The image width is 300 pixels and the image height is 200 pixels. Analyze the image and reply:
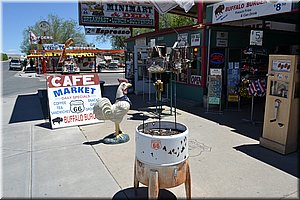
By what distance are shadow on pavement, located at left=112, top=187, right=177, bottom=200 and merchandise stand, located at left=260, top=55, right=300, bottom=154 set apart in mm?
2598

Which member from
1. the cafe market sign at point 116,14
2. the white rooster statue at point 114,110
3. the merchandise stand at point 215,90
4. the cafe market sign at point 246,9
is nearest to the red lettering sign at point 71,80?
the white rooster statue at point 114,110

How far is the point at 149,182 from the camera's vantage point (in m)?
2.70

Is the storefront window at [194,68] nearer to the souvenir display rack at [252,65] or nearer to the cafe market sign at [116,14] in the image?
the souvenir display rack at [252,65]

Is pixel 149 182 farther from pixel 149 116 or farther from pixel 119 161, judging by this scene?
pixel 149 116

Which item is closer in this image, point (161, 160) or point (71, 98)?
point (161, 160)

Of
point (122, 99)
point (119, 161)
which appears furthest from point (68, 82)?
point (119, 161)

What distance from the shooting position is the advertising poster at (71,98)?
6242 mm

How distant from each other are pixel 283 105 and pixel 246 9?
3067mm

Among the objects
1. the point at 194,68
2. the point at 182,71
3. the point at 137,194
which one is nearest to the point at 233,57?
the point at 194,68

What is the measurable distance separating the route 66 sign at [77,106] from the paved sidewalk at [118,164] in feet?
1.64

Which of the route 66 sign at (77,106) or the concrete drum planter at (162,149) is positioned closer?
the concrete drum planter at (162,149)

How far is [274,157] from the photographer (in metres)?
4.36

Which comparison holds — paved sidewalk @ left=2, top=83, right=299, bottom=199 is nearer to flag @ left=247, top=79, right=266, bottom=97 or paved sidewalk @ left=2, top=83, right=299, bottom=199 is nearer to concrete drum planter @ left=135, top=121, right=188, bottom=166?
concrete drum planter @ left=135, top=121, right=188, bottom=166

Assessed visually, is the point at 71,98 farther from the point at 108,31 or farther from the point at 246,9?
the point at 108,31
